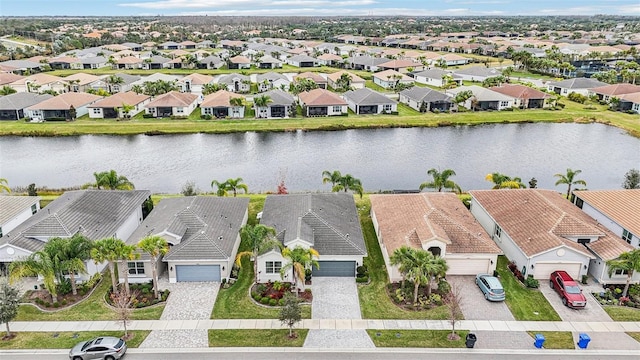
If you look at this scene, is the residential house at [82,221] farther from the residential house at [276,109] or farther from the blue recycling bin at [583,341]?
the residential house at [276,109]

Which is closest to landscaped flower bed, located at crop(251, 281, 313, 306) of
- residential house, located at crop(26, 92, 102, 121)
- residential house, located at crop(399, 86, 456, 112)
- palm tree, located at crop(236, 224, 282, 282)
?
palm tree, located at crop(236, 224, 282, 282)

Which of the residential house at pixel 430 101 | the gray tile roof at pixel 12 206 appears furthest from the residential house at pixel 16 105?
the residential house at pixel 430 101

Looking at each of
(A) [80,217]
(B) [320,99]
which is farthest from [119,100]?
(A) [80,217]

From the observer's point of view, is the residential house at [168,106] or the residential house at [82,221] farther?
the residential house at [168,106]

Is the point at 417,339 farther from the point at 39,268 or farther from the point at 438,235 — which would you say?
the point at 39,268

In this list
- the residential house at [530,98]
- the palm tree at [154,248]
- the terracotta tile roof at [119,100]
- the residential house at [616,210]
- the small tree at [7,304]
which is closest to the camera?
the small tree at [7,304]

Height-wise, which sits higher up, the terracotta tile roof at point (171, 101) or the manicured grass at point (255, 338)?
the terracotta tile roof at point (171, 101)

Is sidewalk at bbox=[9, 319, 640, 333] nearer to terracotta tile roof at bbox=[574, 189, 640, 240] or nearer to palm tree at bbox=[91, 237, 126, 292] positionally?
palm tree at bbox=[91, 237, 126, 292]

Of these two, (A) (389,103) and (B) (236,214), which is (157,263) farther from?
(A) (389,103)
